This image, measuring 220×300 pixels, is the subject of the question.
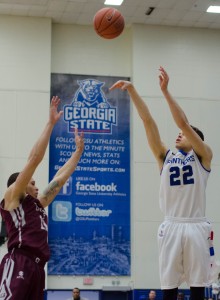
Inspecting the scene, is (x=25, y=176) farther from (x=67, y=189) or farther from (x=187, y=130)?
(x=67, y=189)

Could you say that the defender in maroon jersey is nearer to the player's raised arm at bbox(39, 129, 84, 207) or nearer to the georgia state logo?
the player's raised arm at bbox(39, 129, 84, 207)

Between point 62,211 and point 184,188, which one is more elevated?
point 62,211

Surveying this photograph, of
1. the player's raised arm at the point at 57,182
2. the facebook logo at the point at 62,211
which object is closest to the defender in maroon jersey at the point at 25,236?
the player's raised arm at the point at 57,182

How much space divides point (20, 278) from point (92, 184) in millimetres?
14511

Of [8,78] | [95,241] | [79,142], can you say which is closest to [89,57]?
[8,78]

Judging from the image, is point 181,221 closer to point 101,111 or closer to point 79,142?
point 79,142

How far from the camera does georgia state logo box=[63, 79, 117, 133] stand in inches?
853

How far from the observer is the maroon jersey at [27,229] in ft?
23.3

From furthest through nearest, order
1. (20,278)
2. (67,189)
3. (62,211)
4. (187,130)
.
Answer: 1. (67,189)
2. (62,211)
3. (187,130)
4. (20,278)

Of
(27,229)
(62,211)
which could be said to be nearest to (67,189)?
(62,211)

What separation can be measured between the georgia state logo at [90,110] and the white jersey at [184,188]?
14.1 meters

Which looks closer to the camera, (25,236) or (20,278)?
(20,278)

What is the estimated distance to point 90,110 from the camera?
21.8 meters

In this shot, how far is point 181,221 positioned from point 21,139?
1398 centimetres
